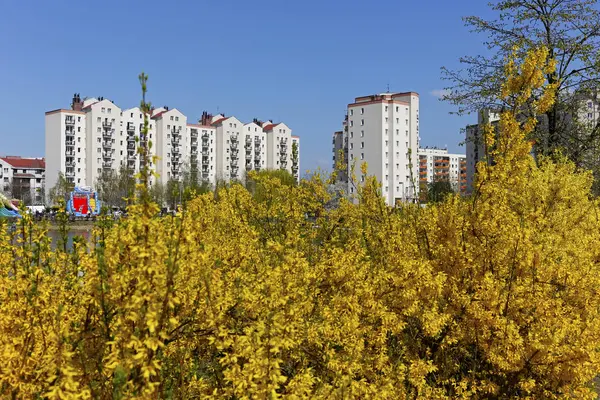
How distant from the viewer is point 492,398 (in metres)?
5.12

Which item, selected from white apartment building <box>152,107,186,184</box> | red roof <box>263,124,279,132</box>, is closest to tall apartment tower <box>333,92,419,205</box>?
red roof <box>263,124,279,132</box>

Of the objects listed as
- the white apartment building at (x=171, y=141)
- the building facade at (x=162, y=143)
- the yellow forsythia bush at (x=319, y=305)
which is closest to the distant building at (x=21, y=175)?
the building facade at (x=162, y=143)

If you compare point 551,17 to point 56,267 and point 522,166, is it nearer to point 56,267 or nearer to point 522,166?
point 522,166

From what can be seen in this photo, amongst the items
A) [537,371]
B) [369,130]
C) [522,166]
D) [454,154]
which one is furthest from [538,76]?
[454,154]

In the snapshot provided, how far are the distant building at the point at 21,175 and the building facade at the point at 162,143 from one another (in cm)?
1284

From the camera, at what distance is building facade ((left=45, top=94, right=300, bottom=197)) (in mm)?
81375

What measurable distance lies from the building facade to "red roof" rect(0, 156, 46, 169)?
2518cm

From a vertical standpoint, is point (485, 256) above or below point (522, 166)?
below

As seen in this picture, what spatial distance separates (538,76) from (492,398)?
132 inches

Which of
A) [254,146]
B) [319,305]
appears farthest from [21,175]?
[319,305]

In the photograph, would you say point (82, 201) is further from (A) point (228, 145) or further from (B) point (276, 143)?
(B) point (276, 143)

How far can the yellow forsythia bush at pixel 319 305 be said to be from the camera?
2760 millimetres

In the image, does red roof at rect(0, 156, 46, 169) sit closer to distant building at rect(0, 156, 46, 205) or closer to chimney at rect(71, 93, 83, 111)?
distant building at rect(0, 156, 46, 205)

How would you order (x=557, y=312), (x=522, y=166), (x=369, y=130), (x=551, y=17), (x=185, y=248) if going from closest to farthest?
(x=185, y=248)
(x=557, y=312)
(x=522, y=166)
(x=551, y=17)
(x=369, y=130)
